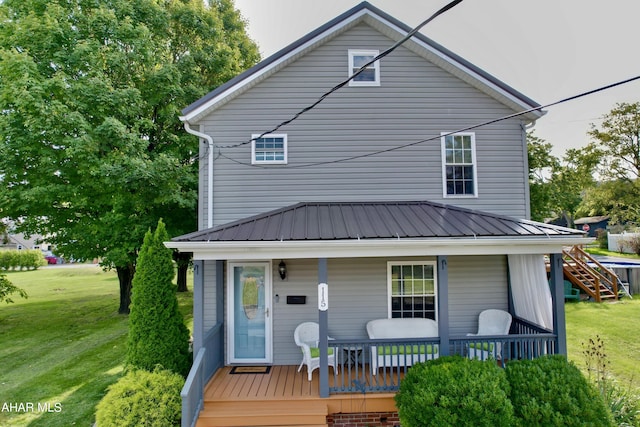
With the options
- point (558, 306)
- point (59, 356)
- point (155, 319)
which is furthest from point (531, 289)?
point (59, 356)

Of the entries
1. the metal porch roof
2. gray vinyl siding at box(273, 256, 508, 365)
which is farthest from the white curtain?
the metal porch roof

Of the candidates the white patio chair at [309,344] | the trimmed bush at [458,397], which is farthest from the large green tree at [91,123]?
the trimmed bush at [458,397]

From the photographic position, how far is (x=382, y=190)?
26.6ft

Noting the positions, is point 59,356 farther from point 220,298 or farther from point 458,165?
point 458,165

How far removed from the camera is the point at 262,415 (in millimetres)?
5719

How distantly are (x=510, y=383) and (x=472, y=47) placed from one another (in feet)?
22.8

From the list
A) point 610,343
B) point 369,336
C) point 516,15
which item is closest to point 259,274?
point 369,336

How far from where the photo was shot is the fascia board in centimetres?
591

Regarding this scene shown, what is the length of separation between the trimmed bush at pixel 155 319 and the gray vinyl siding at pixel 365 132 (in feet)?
5.74

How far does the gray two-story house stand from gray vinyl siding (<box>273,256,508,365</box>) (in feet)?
0.10

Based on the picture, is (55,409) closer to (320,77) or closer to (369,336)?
(369,336)

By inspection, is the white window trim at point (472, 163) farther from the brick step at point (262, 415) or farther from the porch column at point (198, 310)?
the porch column at point (198, 310)

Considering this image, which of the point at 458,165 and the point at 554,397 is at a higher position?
the point at 458,165

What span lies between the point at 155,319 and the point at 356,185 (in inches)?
197
